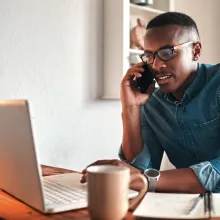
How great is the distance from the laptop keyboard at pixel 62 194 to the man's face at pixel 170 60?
1.91ft

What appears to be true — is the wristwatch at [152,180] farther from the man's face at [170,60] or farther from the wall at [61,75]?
the wall at [61,75]

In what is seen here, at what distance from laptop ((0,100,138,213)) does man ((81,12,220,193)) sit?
454mm

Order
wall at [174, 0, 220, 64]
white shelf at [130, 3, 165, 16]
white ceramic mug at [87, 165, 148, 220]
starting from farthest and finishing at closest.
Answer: wall at [174, 0, 220, 64]
white shelf at [130, 3, 165, 16]
white ceramic mug at [87, 165, 148, 220]

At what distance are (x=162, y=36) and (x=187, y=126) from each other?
1.08 feet

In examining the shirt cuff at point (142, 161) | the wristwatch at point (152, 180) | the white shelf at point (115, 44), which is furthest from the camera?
the white shelf at point (115, 44)

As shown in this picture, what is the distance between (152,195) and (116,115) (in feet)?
4.06

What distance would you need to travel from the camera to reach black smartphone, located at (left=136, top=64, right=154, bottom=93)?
1430 millimetres

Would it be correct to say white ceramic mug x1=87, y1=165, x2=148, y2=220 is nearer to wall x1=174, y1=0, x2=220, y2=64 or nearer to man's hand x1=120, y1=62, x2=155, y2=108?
man's hand x1=120, y1=62, x2=155, y2=108

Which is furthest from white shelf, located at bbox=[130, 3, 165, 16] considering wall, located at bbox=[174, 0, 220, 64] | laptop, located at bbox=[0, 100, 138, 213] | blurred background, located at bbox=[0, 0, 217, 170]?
laptop, located at bbox=[0, 100, 138, 213]

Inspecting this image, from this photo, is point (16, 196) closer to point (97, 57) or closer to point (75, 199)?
point (75, 199)

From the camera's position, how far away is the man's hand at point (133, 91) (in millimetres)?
1418

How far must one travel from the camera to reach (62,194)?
2.81ft

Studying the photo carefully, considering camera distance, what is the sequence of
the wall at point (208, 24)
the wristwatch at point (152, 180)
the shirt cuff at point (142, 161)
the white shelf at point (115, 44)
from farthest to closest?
the wall at point (208, 24) < the white shelf at point (115, 44) < the shirt cuff at point (142, 161) < the wristwatch at point (152, 180)

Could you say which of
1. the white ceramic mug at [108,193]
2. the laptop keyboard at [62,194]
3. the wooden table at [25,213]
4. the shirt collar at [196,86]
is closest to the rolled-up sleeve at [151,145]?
the shirt collar at [196,86]
